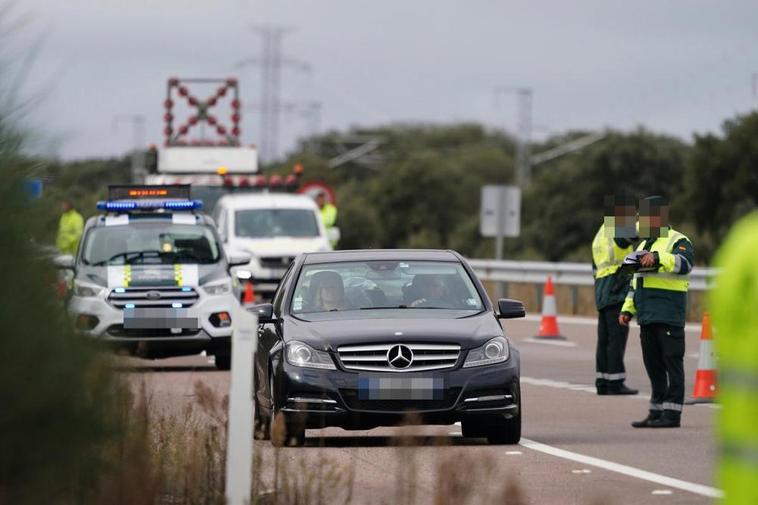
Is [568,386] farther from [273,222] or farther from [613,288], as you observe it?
[273,222]

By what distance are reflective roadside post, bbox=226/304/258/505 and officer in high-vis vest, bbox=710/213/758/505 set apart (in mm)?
3746

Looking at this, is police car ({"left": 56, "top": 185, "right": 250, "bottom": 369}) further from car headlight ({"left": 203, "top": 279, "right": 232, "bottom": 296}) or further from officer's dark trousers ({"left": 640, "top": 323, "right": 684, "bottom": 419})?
officer's dark trousers ({"left": 640, "top": 323, "right": 684, "bottom": 419})

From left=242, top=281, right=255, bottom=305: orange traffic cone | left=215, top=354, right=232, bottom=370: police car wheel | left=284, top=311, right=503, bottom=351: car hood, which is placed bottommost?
left=215, top=354, right=232, bottom=370: police car wheel

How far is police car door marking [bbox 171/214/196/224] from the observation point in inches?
890

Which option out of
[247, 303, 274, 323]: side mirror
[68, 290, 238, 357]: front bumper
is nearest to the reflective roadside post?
[247, 303, 274, 323]: side mirror

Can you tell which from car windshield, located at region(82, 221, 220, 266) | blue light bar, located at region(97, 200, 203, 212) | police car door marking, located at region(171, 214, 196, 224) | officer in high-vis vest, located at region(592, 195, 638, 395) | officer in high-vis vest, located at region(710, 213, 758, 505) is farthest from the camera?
blue light bar, located at region(97, 200, 203, 212)

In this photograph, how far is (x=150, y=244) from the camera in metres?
22.2

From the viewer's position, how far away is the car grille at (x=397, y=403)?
13227 millimetres

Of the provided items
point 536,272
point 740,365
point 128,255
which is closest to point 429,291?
point 128,255

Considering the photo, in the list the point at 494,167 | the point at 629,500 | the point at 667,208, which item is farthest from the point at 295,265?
the point at 494,167

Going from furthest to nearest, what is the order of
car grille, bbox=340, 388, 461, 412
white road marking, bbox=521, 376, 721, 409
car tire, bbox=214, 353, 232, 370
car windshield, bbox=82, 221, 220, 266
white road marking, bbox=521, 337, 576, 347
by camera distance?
white road marking, bbox=521, 337, 576, 347
car tire, bbox=214, 353, 232, 370
car windshield, bbox=82, 221, 220, 266
white road marking, bbox=521, 376, 721, 409
car grille, bbox=340, 388, 461, 412

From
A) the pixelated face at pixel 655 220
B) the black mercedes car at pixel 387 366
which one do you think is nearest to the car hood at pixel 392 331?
the black mercedes car at pixel 387 366

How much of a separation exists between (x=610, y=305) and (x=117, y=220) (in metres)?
6.59

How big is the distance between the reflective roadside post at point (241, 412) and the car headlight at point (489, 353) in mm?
5023
